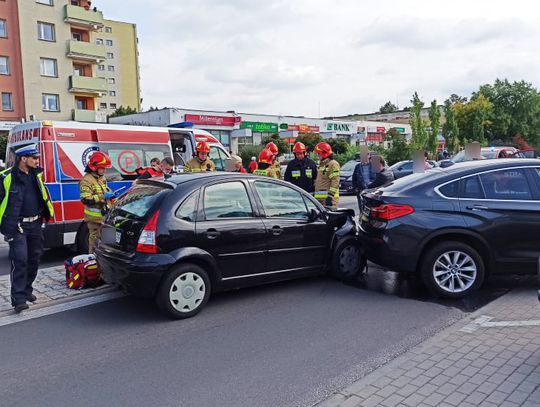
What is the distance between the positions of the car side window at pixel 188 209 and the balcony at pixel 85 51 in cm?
3907

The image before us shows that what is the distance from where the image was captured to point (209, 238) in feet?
17.6

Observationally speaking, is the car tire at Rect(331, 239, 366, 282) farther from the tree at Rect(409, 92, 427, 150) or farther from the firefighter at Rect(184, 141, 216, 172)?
the tree at Rect(409, 92, 427, 150)

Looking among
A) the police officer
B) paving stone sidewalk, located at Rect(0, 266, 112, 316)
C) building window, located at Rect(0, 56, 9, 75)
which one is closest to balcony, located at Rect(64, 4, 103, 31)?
building window, located at Rect(0, 56, 9, 75)

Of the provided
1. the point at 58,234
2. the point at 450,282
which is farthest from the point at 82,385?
the point at 58,234

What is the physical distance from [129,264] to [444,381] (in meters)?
3.18

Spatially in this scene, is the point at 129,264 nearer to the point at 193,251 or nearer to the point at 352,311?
the point at 193,251

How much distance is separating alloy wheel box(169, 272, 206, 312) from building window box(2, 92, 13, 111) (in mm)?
37766

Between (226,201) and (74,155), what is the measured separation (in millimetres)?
3816

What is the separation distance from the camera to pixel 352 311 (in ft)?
17.9

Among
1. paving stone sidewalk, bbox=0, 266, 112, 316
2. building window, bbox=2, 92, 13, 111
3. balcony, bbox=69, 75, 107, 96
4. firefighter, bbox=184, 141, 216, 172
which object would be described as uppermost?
balcony, bbox=69, 75, 107, 96

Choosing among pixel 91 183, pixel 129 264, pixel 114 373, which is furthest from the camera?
pixel 91 183

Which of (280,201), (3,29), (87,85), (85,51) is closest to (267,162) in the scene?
(280,201)

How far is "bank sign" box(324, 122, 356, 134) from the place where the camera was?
179ft

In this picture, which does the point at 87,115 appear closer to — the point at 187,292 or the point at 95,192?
the point at 95,192
